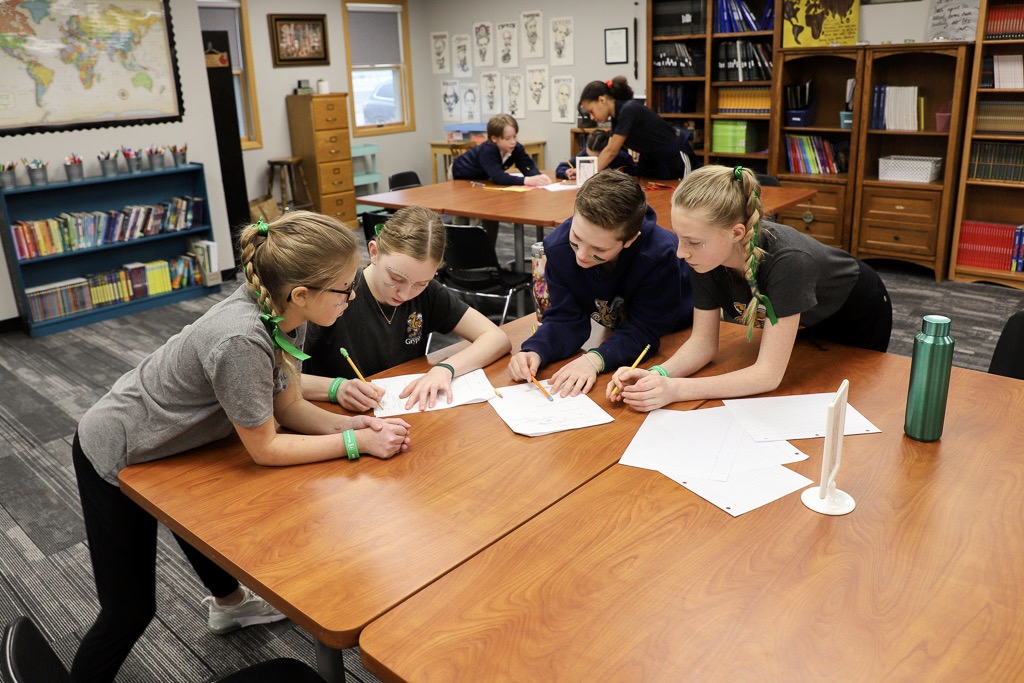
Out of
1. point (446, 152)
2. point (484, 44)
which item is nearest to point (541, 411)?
point (446, 152)

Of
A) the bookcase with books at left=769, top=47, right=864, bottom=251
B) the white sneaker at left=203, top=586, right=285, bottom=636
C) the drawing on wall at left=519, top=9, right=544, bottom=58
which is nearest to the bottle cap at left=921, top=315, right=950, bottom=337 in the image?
the white sneaker at left=203, top=586, right=285, bottom=636

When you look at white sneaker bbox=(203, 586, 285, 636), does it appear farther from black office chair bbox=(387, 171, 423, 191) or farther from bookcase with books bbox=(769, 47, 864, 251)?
bookcase with books bbox=(769, 47, 864, 251)

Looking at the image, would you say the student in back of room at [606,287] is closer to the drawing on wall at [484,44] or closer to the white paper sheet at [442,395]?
the white paper sheet at [442,395]

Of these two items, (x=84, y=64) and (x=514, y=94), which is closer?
(x=84, y=64)

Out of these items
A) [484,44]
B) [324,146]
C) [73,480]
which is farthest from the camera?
[484,44]

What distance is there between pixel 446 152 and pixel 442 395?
648 centimetres

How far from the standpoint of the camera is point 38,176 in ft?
15.1

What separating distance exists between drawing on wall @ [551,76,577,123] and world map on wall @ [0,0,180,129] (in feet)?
11.9

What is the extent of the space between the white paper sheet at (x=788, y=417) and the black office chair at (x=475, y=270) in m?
2.15

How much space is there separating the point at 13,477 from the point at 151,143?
290 cm

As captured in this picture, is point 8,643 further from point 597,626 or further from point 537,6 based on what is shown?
point 537,6

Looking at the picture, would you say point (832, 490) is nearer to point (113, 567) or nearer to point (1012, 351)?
point (1012, 351)

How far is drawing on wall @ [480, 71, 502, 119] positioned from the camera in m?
7.98

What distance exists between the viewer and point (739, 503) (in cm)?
135
